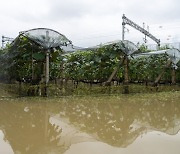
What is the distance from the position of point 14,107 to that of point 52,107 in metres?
1.40

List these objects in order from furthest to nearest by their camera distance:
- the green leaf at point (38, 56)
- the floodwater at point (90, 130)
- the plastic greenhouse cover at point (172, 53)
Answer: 1. the plastic greenhouse cover at point (172, 53)
2. the green leaf at point (38, 56)
3. the floodwater at point (90, 130)

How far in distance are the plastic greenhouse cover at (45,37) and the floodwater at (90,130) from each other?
5004 mm

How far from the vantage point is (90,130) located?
23.7ft

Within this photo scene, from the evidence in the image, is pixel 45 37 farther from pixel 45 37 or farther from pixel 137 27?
pixel 137 27

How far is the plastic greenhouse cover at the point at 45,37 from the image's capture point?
49.2 ft

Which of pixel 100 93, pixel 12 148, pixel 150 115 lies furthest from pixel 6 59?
pixel 12 148

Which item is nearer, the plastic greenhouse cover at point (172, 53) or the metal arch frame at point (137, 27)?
the plastic greenhouse cover at point (172, 53)

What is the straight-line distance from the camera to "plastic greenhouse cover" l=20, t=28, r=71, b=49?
1500 centimetres

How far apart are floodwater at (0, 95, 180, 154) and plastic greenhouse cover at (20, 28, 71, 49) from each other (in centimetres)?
500

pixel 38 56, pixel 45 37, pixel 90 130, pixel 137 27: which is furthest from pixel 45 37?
pixel 137 27

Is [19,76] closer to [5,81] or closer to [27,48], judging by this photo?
[5,81]

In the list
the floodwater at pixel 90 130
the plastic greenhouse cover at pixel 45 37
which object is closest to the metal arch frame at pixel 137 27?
the plastic greenhouse cover at pixel 45 37

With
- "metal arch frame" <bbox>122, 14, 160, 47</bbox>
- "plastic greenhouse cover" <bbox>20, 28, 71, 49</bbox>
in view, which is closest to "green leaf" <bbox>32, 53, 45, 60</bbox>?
"plastic greenhouse cover" <bbox>20, 28, 71, 49</bbox>

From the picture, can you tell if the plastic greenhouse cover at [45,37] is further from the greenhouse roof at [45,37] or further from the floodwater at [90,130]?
the floodwater at [90,130]
